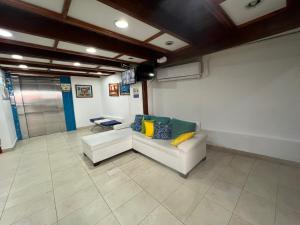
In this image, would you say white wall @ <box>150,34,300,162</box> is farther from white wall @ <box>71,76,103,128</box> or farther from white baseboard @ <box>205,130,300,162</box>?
white wall @ <box>71,76,103,128</box>

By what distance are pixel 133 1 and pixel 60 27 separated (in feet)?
4.02

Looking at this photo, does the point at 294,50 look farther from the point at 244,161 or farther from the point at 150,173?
the point at 150,173

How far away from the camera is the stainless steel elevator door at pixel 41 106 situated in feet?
16.1

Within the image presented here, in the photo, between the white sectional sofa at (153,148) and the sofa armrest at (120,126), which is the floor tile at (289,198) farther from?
the sofa armrest at (120,126)

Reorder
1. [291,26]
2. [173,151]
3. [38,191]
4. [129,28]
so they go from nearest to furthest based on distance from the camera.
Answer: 1. [291,26]
2. [129,28]
3. [38,191]
4. [173,151]

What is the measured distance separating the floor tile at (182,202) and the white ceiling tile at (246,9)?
2.41m

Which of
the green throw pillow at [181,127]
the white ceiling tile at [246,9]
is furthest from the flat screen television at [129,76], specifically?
the white ceiling tile at [246,9]

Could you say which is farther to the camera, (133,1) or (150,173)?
(150,173)

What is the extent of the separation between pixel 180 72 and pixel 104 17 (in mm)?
2238

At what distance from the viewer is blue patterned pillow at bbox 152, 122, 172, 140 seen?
2826 mm

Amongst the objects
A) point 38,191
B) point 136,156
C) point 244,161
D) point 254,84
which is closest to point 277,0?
point 254,84

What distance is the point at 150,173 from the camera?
242cm

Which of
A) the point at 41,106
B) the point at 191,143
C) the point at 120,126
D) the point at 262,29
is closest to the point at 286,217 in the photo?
the point at 191,143

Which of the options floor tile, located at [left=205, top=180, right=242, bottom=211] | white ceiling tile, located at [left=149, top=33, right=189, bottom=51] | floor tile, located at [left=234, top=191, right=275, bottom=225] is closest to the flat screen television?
white ceiling tile, located at [left=149, top=33, right=189, bottom=51]
